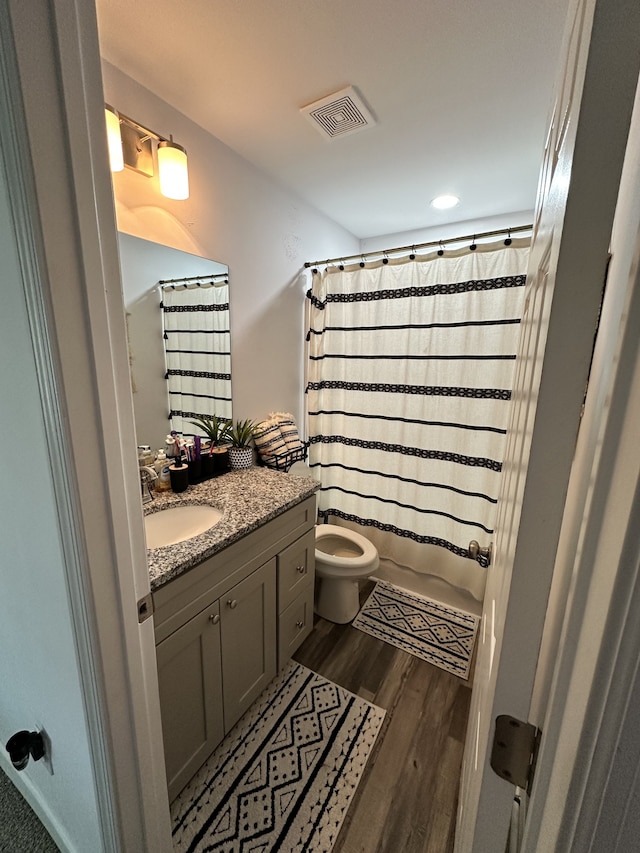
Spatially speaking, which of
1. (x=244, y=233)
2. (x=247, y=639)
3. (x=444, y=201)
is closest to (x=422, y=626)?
(x=247, y=639)

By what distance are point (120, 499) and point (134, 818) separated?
0.79 metres

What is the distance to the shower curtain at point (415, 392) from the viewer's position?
1.75 meters

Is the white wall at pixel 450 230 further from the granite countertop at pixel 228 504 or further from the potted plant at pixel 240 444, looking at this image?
the granite countertop at pixel 228 504

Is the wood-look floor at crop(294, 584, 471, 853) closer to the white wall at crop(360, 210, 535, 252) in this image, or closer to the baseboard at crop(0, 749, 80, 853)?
the baseboard at crop(0, 749, 80, 853)

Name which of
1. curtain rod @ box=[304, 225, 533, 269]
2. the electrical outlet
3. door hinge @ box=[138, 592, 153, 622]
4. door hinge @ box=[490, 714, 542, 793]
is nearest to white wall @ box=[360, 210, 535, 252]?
curtain rod @ box=[304, 225, 533, 269]

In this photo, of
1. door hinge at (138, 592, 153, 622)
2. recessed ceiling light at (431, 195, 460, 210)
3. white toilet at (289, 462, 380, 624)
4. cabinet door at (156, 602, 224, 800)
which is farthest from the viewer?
recessed ceiling light at (431, 195, 460, 210)

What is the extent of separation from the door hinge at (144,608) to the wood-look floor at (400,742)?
1.01 m

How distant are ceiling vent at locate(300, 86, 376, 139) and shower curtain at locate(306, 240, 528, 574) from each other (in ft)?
2.26

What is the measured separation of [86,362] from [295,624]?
59.1 inches

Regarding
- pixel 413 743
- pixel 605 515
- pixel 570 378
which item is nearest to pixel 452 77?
pixel 570 378

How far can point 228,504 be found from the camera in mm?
1355

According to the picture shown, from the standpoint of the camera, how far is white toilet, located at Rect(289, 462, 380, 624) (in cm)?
180

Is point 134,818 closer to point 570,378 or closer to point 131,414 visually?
point 131,414

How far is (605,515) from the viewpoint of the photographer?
0.26 meters
